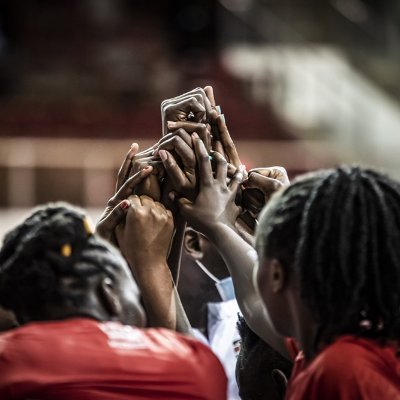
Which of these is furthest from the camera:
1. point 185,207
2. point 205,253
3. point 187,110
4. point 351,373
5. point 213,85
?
point 213,85

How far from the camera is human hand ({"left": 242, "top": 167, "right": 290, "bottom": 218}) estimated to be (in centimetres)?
222

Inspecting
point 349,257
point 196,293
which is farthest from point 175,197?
point 196,293

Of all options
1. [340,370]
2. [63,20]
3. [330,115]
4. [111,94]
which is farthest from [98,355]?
[63,20]

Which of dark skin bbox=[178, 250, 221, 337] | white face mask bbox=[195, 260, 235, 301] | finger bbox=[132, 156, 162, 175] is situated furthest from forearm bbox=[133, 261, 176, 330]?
dark skin bbox=[178, 250, 221, 337]

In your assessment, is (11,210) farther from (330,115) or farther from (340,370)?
(340,370)

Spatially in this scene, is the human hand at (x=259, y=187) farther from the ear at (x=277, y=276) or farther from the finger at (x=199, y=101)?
the ear at (x=277, y=276)

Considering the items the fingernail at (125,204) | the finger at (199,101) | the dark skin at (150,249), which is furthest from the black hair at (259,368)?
the finger at (199,101)

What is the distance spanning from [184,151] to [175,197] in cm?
11

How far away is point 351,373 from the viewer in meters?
1.57

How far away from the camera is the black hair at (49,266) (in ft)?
5.56

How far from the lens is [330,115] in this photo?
10375 millimetres

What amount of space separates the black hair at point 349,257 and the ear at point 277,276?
2 centimetres

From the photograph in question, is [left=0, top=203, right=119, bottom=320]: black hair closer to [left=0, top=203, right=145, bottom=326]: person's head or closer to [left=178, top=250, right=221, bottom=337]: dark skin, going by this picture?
[left=0, top=203, right=145, bottom=326]: person's head

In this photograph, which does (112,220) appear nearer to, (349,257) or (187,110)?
(187,110)
